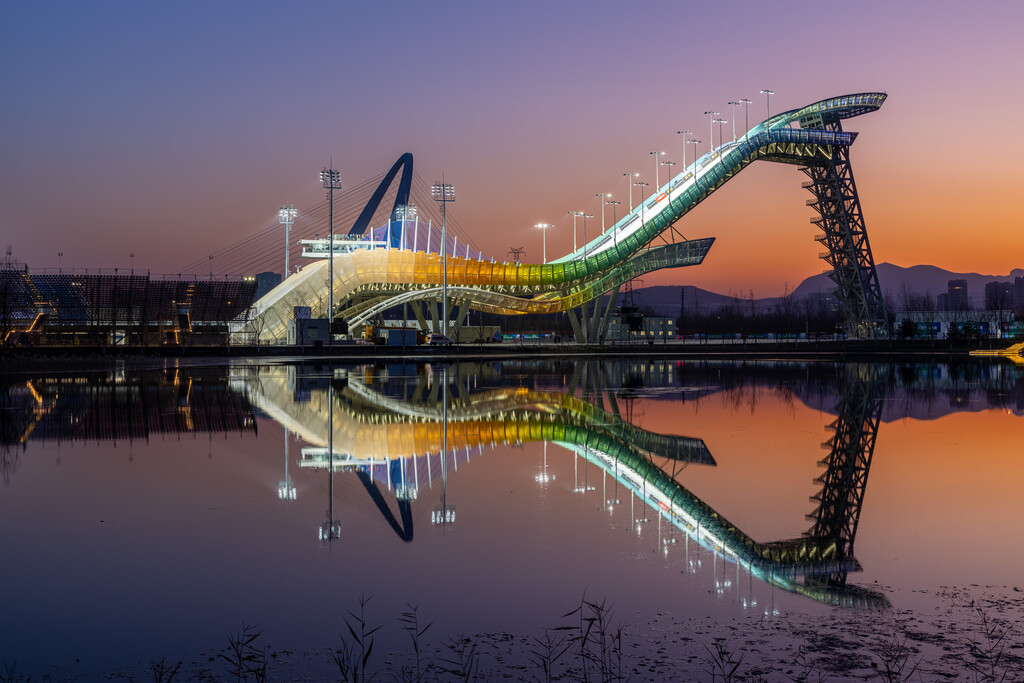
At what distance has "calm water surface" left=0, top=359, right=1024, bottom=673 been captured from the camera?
6676 mm

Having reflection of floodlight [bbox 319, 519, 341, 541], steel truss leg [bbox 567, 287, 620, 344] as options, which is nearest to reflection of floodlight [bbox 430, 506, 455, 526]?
reflection of floodlight [bbox 319, 519, 341, 541]

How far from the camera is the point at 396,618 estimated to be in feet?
21.0

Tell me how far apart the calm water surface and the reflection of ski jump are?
6cm

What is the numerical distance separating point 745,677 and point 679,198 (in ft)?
232

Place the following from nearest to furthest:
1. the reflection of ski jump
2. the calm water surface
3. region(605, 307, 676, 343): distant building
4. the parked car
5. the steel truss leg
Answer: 1. the calm water surface
2. the reflection of ski jump
3. the parked car
4. the steel truss leg
5. region(605, 307, 676, 343): distant building

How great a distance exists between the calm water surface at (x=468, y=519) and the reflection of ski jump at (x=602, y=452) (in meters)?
0.06

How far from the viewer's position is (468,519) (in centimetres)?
980

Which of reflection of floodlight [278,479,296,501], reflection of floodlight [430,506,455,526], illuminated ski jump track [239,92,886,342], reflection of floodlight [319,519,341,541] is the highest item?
illuminated ski jump track [239,92,886,342]

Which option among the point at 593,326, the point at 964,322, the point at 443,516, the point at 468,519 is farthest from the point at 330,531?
the point at 964,322

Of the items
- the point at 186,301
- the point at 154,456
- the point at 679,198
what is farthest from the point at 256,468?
the point at 186,301

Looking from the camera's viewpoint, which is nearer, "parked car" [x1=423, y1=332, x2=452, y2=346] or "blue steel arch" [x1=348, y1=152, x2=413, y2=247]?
"parked car" [x1=423, y1=332, x2=452, y2=346]

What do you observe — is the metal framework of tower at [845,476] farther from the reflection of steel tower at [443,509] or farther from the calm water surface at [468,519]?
the reflection of steel tower at [443,509]

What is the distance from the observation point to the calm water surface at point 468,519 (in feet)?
21.9

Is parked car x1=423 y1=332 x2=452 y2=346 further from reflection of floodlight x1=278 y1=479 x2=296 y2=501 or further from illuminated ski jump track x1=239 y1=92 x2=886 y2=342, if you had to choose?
reflection of floodlight x1=278 y1=479 x2=296 y2=501
